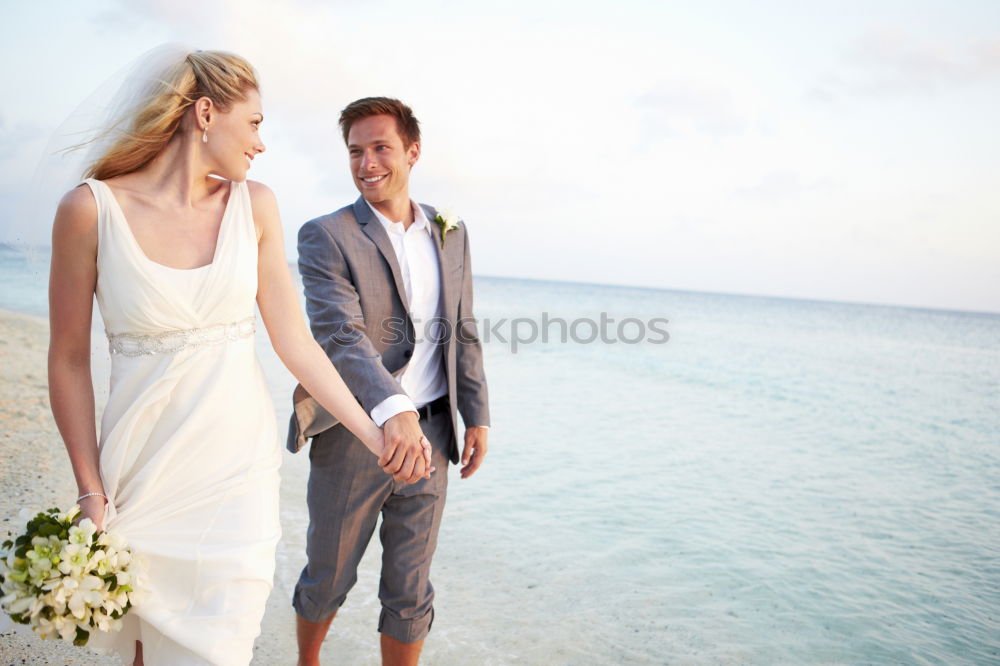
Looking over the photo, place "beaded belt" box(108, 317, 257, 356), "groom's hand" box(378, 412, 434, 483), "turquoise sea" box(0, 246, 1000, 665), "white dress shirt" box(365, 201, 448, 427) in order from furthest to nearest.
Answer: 1. "turquoise sea" box(0, 246, 1000, 665)
2. "white dress shirt" box(365, 201, 448, 427)
3. "groom's hand" box(378, 412, 434, 483)
4. "beaded belt" box(108, 317, 257, 356)

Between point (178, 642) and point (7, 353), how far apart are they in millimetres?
11132

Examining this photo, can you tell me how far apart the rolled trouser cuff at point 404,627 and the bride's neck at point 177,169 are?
1963 millimetres

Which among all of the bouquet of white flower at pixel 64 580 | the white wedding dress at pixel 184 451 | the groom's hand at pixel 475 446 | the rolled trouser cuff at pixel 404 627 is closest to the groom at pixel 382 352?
the rolled trouser cuff at pixel 404 627

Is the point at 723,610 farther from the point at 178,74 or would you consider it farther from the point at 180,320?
the point at 178,74

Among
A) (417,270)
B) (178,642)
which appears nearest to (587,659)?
(417,270)

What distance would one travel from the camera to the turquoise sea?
445 centimetres

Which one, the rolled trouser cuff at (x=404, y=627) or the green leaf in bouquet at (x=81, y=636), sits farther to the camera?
the rolled trouser cuff at (x=404, y=627)

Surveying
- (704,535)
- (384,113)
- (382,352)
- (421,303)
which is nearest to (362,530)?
(382,352)

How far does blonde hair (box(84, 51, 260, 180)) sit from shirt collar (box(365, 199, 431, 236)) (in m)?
1.20

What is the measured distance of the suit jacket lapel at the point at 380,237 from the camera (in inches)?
117

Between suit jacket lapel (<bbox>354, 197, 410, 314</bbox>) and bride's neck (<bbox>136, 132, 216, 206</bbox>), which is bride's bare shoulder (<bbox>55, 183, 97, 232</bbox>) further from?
suit jacket lapel (<bbox>354, 197, 410, 314</bbox>)

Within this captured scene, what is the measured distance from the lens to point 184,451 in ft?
6.10

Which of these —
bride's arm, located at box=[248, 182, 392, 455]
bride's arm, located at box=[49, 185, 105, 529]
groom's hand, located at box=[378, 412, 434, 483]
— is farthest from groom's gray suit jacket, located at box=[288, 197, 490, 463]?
bride's arm, located at box=[49, 185, 105, 529]

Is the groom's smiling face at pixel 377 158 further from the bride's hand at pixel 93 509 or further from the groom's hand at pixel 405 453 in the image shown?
the bride's hand at pixel 93 509
